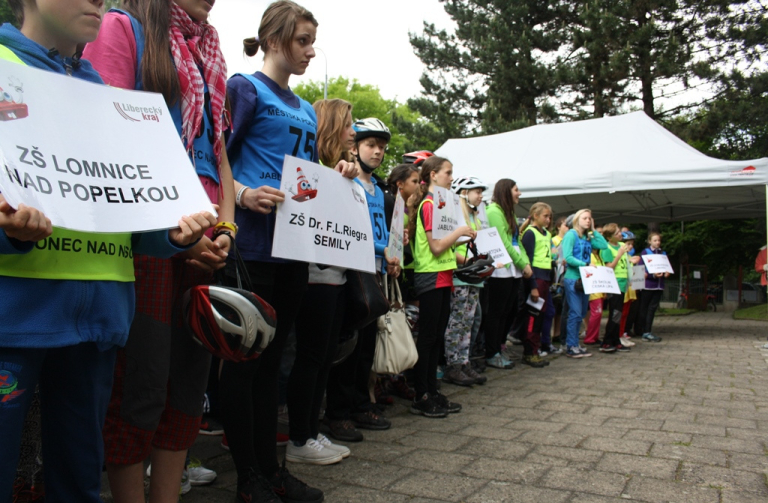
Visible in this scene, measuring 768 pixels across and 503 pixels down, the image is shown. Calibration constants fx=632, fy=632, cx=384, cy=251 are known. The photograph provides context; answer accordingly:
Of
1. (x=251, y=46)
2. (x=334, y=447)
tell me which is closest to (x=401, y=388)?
(x=334, y=447)

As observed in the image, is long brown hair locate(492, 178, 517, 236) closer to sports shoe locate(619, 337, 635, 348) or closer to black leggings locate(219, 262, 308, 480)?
sports shoe locate(619, 337, 635, 348)

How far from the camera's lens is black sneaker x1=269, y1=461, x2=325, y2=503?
8.14 feet

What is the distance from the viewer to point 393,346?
4.04m

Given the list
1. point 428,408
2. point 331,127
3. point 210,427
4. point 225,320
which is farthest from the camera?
point 428,408

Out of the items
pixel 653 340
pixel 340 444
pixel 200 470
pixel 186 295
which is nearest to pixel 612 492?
pixel 340 444

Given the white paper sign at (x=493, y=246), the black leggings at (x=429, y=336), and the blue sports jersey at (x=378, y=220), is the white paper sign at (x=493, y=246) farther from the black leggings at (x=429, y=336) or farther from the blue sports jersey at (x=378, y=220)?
the blue sports jersey at (x=378, y=220)

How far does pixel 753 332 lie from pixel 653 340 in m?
3.76

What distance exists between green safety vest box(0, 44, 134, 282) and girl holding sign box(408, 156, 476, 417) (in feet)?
9.68

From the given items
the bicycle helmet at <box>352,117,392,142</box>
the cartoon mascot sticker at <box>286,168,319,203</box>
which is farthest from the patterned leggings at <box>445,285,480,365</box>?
the cartoon mascot sticker at <box>286,168,319,203</box>

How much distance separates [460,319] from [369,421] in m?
1.70

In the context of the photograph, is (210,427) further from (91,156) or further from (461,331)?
(91,156)

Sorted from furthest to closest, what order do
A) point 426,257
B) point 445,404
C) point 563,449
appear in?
point 426,257 < point 445,404 < point 563,449

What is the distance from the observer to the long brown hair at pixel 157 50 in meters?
1.86

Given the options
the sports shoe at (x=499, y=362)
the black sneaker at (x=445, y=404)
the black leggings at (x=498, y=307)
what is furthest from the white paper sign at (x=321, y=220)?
the sports shoe at (x=499, y=362)
